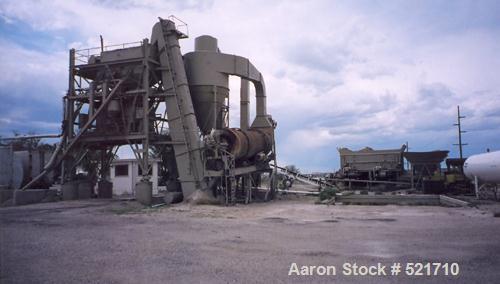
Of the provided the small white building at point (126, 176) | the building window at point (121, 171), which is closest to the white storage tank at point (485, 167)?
the small white building at point (126, 176)

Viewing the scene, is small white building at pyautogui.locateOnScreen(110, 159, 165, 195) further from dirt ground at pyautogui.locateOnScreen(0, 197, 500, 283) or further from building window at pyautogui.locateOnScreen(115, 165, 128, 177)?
dirt ground at pyautogui.locateOnScreen(0, 197, 500, 283)

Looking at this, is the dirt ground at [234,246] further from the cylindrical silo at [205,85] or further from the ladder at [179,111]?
the cylindrical silo at [205,85]

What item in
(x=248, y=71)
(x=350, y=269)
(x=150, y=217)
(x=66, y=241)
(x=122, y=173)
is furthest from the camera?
(x=122, y=173)

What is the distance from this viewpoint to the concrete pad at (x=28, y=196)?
73.8ft

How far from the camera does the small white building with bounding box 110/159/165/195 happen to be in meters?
35.3

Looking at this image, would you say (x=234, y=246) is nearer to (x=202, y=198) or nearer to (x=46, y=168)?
(x=202, y=198)

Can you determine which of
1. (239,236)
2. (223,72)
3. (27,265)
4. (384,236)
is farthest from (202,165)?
(27,265)

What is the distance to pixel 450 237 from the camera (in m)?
10.4

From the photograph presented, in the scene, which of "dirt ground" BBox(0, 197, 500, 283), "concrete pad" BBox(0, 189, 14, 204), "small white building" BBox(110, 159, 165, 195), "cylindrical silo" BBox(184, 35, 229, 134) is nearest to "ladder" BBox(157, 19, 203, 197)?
"cylindrical silo" BBox(184, 35, 229, 134)

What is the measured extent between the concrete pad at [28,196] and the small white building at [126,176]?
36.1 feet

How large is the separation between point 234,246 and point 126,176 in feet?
91.9

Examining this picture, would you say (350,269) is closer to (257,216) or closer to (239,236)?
(239,236)

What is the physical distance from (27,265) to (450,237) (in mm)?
9318

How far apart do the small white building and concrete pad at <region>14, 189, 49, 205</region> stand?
11.0 metres
